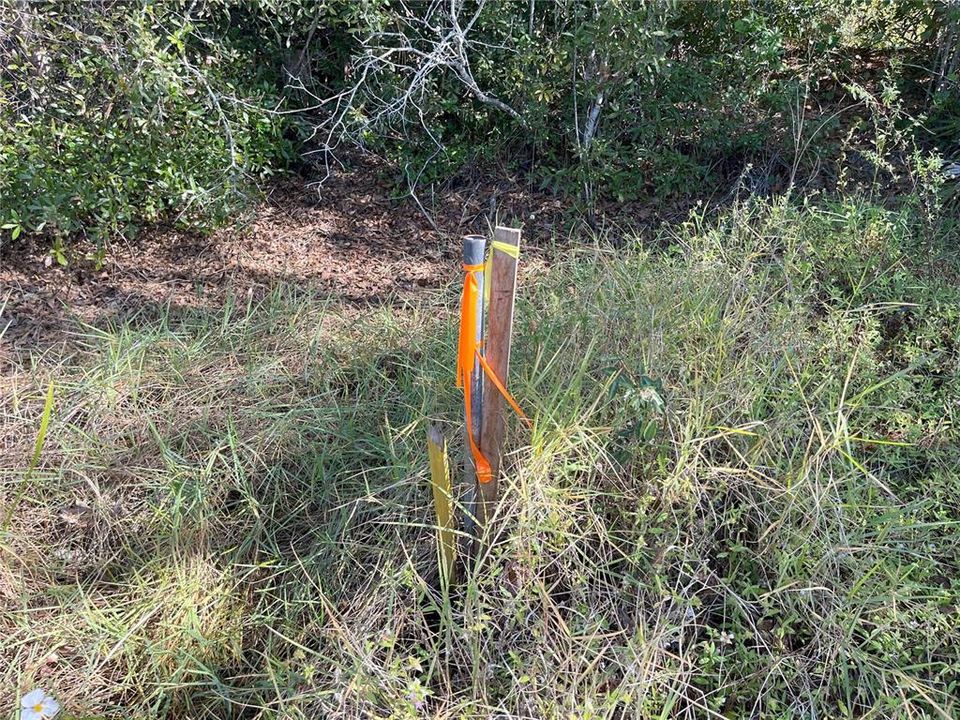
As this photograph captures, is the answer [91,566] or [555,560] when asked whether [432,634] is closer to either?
[555,560]

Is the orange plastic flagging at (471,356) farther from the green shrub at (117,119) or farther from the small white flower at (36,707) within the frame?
the green shrub at (117,119)

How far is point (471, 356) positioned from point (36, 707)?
146 centimetres

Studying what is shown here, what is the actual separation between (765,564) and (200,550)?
1.73 m

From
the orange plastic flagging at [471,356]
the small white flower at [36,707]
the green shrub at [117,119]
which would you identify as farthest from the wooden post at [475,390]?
the green shrub at [117,119]

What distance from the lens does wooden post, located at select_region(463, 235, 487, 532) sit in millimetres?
1916

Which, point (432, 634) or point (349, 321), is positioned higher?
point (349, 321)

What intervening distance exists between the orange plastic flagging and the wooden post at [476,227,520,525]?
0.05 feet

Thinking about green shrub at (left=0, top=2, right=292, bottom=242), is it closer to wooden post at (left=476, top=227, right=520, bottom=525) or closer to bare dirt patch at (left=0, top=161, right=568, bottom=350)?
bare dirt patch at (left=0, top=161, right=568, bottom=350)

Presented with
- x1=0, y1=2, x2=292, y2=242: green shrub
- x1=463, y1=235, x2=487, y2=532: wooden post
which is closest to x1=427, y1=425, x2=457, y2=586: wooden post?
x1=463, y1=235, x2=487, y2=532: wooden post

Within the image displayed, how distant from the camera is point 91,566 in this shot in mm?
2480

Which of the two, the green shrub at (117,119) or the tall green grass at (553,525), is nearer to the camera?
the tall green grass at (553,525)

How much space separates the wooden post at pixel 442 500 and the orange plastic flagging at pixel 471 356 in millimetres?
90

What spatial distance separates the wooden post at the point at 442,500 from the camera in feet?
6.37

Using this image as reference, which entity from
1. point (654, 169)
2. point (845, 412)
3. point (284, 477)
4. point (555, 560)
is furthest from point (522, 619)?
point (654, 169)
